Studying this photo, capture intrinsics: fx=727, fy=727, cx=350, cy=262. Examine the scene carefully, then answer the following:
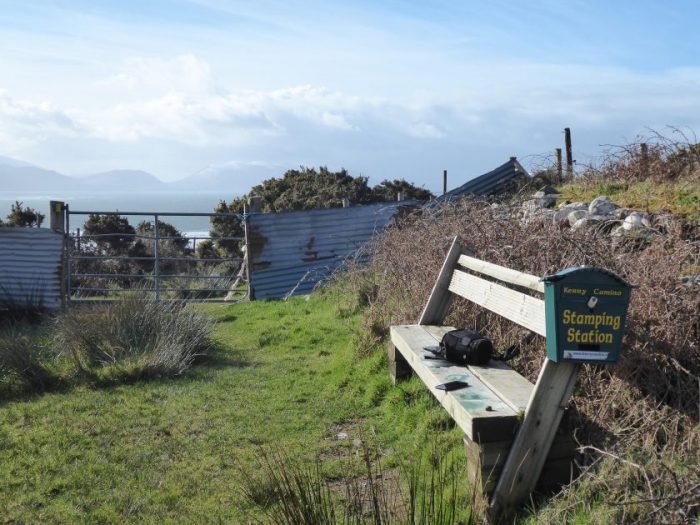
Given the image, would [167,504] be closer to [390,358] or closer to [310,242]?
[390,358]

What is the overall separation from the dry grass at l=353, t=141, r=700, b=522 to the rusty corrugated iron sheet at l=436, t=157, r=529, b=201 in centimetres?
828

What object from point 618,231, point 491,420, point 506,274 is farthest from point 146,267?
point 491,420

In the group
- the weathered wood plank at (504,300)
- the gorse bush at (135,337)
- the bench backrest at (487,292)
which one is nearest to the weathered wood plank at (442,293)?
the bench backrest at (487,292)

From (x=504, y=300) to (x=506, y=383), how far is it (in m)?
0.54

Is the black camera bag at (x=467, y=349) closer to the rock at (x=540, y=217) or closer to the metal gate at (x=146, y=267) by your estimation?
the rock at (x=540, y=217)

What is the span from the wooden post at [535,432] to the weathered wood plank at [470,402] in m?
0.10

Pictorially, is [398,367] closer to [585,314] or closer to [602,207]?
[602,207]

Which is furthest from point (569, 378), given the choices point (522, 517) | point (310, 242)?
point (310, 242)

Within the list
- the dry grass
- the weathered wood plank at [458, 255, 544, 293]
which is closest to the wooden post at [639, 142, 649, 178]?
the dry grass

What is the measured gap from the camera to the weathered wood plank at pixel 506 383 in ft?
13.3

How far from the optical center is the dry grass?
3227 mm

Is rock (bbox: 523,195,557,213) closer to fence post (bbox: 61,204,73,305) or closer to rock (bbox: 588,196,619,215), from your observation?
rock (bbox: 588,196,619,215)

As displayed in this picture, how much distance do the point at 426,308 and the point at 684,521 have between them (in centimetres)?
371

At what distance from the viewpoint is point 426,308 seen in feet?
20.6
